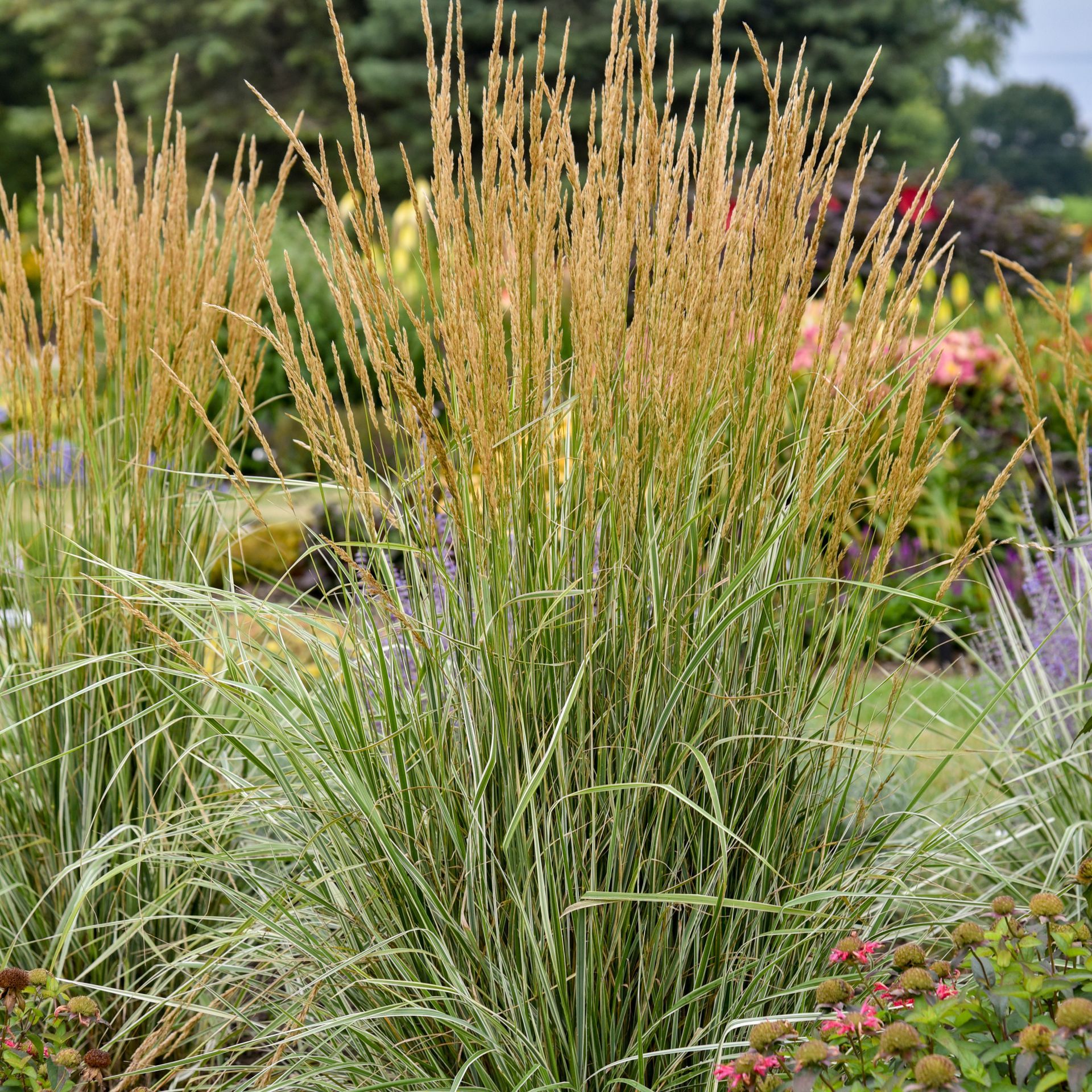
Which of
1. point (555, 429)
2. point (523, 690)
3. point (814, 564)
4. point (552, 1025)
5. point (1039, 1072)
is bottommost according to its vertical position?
point (552, 1025)

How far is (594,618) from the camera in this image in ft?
5.33

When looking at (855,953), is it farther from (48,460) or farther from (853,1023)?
(48,460)

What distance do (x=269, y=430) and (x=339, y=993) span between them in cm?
539

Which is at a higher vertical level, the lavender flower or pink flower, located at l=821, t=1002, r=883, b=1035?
the lavender flower

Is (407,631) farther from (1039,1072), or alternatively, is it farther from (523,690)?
(1039,1072)

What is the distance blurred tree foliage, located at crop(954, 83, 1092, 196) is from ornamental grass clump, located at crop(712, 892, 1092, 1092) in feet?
161

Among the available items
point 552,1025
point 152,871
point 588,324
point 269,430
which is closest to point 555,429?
point 588,324

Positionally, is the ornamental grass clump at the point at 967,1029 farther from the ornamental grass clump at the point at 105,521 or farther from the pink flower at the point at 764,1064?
the ornamental grass clump at the point at 105,521

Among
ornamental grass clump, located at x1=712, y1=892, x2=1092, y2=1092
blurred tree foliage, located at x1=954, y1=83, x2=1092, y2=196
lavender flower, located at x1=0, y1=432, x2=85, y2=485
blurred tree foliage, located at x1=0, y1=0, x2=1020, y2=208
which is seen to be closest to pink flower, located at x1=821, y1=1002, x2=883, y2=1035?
ornamental grass clump, located at x1=712, y1=892, x2=1092, y2=1092

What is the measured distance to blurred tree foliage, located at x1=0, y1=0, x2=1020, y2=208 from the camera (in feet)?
53.6

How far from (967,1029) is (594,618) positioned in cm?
71

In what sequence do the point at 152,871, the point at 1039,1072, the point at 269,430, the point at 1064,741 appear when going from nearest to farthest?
the point at 1039,1072
the point at 152,871
the point at 1064,741
the point at 269,430

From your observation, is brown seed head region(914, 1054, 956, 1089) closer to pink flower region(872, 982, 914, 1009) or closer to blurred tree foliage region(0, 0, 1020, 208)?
pink flower region(872, 982, 914, 1009)

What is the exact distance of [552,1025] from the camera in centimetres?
162
